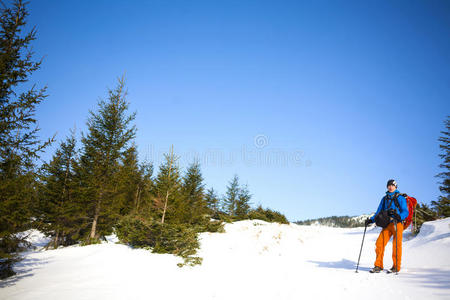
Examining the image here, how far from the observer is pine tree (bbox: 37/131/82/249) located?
1162 cm

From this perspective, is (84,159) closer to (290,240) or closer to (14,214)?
(14,214)

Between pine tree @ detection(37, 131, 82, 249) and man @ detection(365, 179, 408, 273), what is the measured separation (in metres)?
A: 12.9

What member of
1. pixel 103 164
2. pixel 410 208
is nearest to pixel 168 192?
pixel 103 164

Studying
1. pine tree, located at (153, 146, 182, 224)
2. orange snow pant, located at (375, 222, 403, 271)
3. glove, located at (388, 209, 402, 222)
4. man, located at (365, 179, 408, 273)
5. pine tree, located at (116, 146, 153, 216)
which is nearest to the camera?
orange snow pant, located at (375, 222, 403, 271)

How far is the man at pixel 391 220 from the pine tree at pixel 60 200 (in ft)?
42.5

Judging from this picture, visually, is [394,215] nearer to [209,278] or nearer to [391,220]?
[391,220]

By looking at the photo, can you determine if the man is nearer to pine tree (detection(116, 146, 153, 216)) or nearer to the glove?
the glove

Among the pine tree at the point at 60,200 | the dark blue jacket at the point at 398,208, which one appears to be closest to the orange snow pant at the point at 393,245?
the dark blue jacket at the point at 398,208

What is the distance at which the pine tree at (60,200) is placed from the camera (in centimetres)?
1162

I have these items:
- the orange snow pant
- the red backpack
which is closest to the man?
the orange snow pant

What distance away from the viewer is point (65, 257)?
27.7 feet

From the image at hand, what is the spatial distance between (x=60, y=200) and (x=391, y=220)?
15318mm

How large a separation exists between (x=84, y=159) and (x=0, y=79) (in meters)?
7.13

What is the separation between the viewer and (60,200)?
12516 mm
